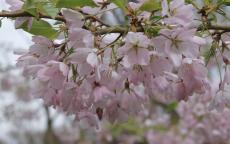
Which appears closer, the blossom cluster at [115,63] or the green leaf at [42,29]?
the blossom cluster at [115,63]

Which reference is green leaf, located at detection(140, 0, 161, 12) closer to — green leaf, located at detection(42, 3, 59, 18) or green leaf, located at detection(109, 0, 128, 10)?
green leaf, located at detection(109, 0, 128, 10)

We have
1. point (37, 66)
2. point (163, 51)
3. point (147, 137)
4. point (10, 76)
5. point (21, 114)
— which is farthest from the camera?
point (21, 114)

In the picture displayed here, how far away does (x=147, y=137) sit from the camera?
20.1 feet

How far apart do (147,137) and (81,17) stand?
5019mm

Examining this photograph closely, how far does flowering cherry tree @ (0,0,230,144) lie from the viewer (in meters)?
1.24

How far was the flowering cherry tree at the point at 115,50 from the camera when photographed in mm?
1238

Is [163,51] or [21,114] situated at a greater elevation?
[163,51]

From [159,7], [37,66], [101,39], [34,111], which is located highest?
[159,7]

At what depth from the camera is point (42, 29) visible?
4.53 feet

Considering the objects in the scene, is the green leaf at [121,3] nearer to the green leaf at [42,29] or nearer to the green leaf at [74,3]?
the green leaf at [74,3]

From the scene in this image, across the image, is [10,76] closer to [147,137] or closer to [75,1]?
[147,137]

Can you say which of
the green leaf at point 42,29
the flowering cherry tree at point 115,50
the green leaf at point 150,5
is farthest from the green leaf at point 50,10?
the green leaf at point 150,5

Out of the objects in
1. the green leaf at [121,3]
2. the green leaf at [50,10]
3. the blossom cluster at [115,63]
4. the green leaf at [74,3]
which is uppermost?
the green leaf at [121,3]

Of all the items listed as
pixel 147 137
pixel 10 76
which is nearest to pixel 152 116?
pixel 147 137
